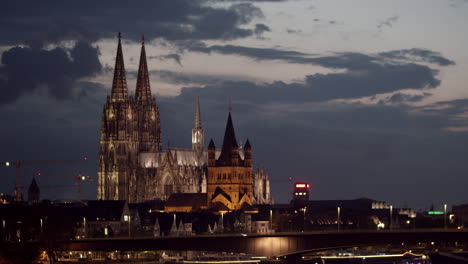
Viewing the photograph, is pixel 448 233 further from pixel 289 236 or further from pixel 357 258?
pixel 357 258

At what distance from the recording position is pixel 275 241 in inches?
5374

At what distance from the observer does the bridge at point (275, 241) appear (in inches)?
5197

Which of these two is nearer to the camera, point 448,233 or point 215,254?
point 448,233

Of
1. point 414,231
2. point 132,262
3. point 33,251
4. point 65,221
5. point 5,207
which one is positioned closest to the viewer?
point 414,231

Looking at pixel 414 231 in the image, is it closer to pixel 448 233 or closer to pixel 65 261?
pixel 448 233

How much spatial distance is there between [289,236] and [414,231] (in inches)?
527

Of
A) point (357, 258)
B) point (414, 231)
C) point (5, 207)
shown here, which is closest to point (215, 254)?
point (357, 258)

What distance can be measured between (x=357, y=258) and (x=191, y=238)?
4550 centimetres

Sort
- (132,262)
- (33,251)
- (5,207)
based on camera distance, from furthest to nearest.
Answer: (5,207), (132,262), (33,251)

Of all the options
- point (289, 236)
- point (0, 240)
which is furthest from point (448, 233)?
point (0, 240)

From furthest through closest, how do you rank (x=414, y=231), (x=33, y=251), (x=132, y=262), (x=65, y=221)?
(x=65, y=221), (x=132, y=262), (x=33, y=251), (x=414, y=231)

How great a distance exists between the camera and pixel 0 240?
153 meters

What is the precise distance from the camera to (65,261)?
150875 millimetres

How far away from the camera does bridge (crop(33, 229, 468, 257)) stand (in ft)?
433
